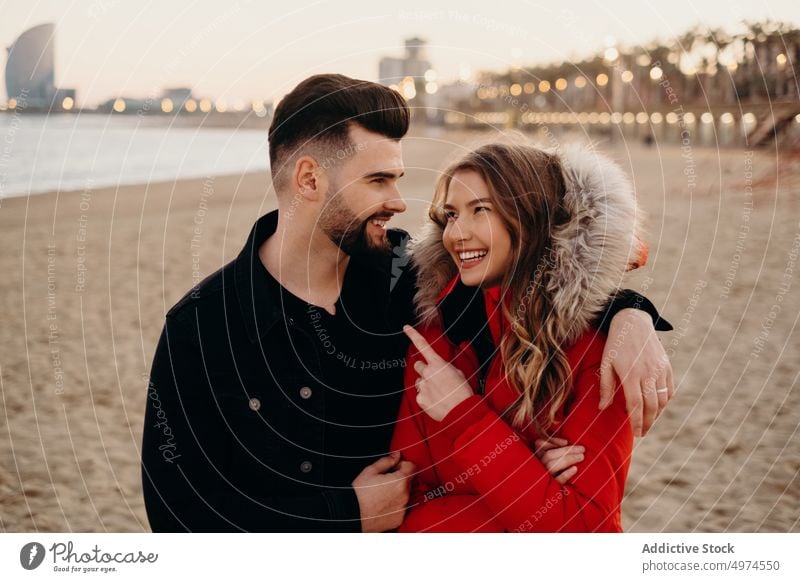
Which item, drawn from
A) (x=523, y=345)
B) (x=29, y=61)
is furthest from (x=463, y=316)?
(x=29, y=61)

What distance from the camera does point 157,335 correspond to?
6391mm

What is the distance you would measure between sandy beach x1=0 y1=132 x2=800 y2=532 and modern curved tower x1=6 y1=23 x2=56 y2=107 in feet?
5.86

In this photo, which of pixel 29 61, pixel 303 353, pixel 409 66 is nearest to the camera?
pixel 303 353

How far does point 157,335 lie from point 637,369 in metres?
5.25

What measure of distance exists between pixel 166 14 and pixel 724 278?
671cm

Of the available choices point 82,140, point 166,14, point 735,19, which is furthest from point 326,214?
point 82,140

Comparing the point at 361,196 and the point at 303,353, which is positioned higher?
the point at 361,196

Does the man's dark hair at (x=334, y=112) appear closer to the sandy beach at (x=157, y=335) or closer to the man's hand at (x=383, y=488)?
the sandy beach at (x=157, y=335)

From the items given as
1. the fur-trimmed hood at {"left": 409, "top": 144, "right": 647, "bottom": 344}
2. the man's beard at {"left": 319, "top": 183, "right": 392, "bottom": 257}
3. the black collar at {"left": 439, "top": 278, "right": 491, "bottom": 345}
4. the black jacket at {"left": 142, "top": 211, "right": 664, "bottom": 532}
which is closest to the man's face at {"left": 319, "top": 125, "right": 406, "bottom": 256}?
the man's beard at {"left": 319, "top": 183, "right": 392, "bottom": 257}

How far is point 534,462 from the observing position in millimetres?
1776

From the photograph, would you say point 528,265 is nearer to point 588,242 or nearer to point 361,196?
point 588,242

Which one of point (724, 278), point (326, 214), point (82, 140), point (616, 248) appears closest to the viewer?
point (616, 248)

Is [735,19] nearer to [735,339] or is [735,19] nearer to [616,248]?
[616,248]

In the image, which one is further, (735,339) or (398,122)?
(735,339)
